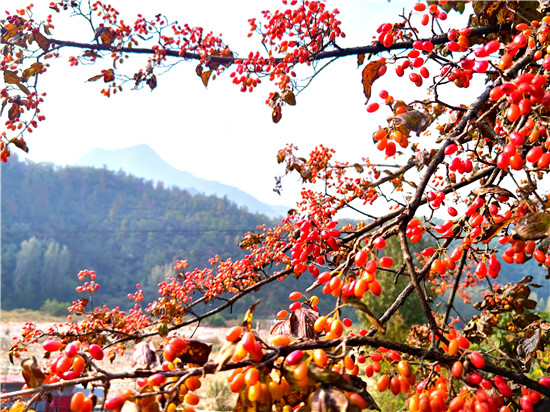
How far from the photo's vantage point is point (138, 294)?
3.61m

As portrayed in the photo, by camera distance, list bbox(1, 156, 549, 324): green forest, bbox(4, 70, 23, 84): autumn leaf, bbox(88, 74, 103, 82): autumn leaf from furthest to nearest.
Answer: bbox(1, 156, 549, 324): green forest, bbox(88, 74, 103, 82): autumn leaf, bbox(4, 70, 23, 84): autumn leaf

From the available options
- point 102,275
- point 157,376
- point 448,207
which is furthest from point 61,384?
point 102,275

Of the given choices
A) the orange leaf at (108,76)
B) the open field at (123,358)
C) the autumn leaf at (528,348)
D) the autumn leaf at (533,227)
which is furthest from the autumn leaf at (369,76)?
the open field at (123,358)

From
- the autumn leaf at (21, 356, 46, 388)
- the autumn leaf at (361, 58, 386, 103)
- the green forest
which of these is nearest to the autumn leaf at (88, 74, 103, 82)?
the autumn leaf at (361, 58, 386, 103)

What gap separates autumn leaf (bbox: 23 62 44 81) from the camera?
2.58 metres

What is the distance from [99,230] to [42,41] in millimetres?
34604

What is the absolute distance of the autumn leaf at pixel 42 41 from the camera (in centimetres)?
278

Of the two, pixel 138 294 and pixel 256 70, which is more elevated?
pixel 256 70

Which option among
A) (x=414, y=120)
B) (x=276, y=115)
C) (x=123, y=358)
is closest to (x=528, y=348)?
(x=414, y=120)

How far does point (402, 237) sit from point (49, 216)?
39693 millimetres

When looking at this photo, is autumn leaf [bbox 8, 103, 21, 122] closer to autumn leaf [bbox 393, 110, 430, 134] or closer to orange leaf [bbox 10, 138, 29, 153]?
orange leaf [bbox 10, 138, 29, 153]

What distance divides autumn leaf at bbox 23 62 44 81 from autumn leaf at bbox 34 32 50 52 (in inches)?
10.9

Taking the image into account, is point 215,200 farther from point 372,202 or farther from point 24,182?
point 372,202

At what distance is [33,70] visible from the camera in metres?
2.61
